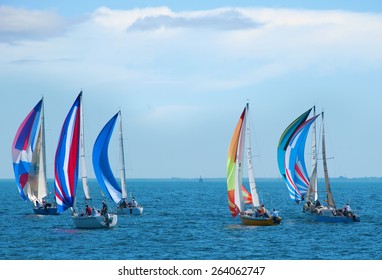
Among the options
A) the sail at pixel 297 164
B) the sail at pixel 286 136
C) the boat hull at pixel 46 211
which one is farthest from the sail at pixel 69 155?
the sail at pixel 297 164

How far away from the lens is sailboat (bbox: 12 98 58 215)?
7112 cm

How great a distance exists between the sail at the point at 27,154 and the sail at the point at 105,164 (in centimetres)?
484

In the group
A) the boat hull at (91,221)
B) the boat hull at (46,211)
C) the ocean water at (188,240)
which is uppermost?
the boat hull at (46,211)

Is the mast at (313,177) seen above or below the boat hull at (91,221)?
above

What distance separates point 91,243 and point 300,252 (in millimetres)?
12419

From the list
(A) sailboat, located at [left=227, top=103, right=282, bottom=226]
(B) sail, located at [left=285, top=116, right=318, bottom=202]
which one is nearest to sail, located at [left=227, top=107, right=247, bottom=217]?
(A) sailboat, located at [left=227, top=103, right=282, bottom=226]

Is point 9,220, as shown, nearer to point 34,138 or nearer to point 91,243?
point 34,138

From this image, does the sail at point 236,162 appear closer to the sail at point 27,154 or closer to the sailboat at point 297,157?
the sailboat at point 297,157

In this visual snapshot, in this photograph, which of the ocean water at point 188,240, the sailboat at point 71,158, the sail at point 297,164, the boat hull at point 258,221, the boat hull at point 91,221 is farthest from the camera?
the sail at point 297,164

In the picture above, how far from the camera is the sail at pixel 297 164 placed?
228 feet

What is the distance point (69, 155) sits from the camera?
56.2 metres

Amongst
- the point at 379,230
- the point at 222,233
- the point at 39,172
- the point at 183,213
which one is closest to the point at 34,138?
the point at 39,172

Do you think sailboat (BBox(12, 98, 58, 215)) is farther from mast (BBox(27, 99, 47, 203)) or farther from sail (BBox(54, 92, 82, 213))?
sail (BBox(54, 92, 82, 213))

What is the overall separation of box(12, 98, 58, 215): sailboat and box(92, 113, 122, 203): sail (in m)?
4.69
